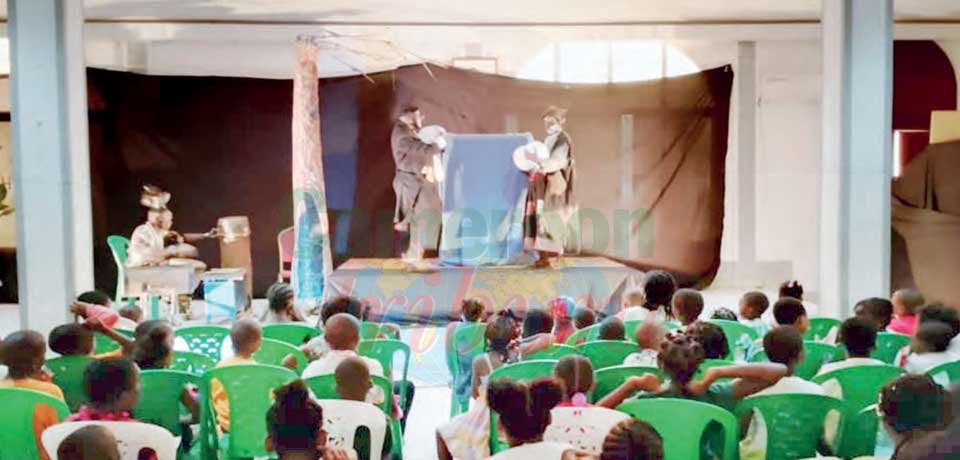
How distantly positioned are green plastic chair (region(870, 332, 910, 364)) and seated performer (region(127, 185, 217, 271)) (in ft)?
19.1

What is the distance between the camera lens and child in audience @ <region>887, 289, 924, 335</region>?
439cm

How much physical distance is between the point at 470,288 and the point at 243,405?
455 cm

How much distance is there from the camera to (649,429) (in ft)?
7.02

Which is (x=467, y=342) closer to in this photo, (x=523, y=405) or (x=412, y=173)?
(x=523, y=405)

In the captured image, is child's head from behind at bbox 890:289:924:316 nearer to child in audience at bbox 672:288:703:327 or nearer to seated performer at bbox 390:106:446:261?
child in audience at bbox 672:288:703:327

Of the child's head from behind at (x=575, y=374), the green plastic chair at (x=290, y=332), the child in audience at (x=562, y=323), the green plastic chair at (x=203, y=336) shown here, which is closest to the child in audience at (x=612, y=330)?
the child in audience at (x=562, y=323)

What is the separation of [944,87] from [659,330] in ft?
26.6

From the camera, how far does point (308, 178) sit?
8758mm

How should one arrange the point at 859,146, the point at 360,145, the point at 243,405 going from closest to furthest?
the point at 243,405 < the point at 859,146 < the point at 360,145

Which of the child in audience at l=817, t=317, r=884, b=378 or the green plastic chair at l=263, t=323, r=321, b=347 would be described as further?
the green plastic chair at l=263, t=323, r=321, b=347

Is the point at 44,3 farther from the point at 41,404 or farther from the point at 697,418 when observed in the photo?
the point at 697,418

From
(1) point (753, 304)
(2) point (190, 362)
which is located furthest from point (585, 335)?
(2) point (190, 362)

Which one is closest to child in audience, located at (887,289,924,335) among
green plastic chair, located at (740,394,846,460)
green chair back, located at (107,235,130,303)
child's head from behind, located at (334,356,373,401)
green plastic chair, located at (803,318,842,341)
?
green plastic chair, located at (803,318,842,341)

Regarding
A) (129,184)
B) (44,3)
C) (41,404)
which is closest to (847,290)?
(41,404)
